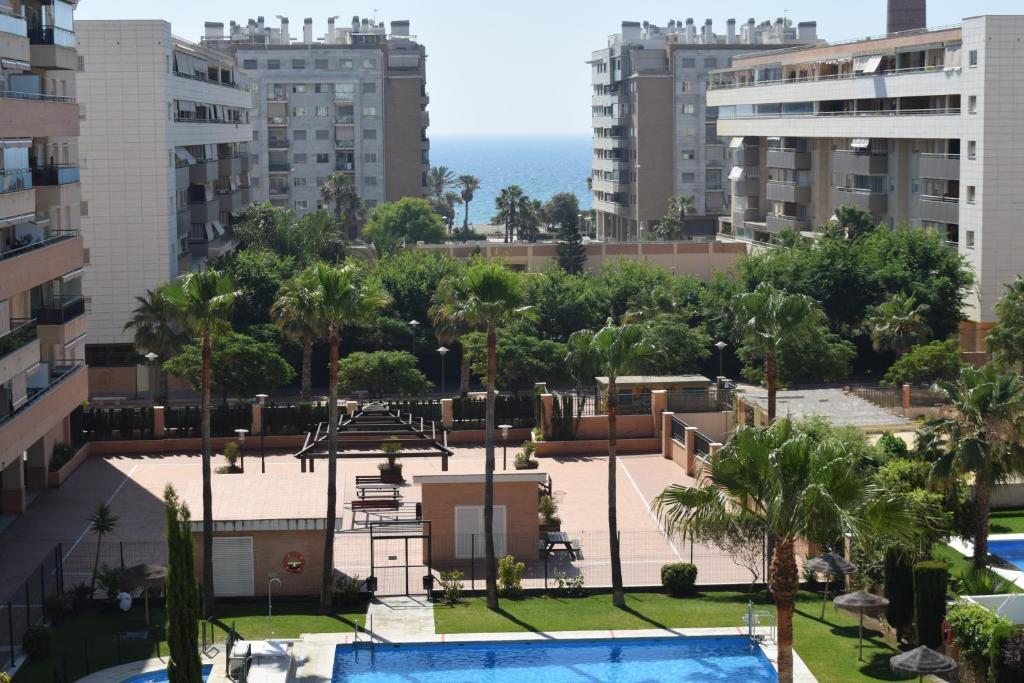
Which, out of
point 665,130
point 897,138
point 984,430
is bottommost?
point 984,430

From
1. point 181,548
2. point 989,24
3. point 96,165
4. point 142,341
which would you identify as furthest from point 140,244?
point 181,548

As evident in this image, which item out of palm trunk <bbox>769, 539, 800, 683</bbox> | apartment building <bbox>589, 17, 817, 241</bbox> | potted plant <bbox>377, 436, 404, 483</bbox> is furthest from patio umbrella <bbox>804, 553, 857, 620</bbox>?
apartment building <bbox>589, 17, 817, 241</bbox>

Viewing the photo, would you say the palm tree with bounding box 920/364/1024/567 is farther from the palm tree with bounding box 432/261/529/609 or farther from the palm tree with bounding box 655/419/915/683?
the palm tree with bounding box 655/419/915/683

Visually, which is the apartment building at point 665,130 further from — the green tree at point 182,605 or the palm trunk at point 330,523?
the green tree at point 182,605

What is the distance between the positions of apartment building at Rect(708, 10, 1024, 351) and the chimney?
1.07 feet

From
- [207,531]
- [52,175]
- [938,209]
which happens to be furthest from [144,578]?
[938,209]

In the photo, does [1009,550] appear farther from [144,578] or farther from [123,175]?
[123,175]

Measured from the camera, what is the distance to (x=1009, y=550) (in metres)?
39.8

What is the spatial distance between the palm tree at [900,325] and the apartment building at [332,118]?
2894 inches

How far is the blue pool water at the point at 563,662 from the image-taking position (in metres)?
30.9

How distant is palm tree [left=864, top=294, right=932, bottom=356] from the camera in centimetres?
6309

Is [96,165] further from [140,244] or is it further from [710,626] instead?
[710,626]

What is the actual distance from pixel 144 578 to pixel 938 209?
161 ft

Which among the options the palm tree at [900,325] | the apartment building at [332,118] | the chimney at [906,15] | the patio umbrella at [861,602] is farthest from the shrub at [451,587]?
the apartment building at [332,118]
